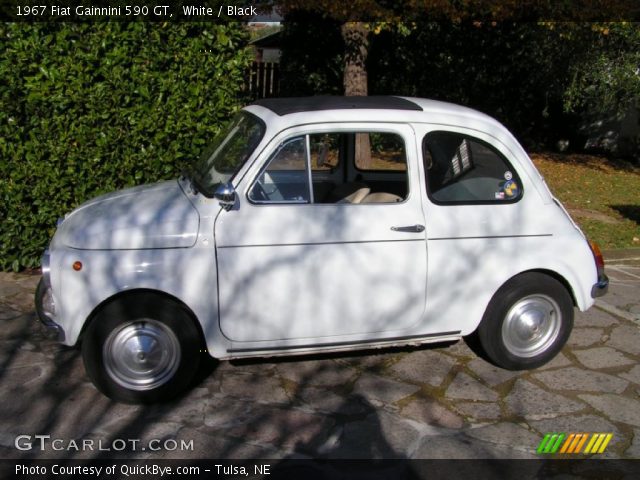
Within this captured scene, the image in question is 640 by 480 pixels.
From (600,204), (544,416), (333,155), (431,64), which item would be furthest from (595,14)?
(544,416)

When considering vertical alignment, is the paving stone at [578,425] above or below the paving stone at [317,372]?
below

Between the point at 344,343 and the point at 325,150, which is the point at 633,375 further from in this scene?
the point at 325,150

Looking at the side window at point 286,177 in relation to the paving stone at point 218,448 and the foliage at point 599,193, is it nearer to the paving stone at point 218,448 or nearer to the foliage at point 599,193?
the paving stone at point 218,448

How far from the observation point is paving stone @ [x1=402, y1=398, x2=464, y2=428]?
15.0 feet

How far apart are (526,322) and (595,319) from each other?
61.9 inches

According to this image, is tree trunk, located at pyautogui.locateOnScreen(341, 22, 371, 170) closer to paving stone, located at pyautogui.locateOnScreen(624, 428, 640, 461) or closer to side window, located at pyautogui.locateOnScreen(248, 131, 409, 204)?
side window, located at pyautogui.locateOnScreen(248, 131, 409, 204)

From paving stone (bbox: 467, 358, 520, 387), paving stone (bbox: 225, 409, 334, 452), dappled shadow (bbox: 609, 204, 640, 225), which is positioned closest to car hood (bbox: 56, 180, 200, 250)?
paving stone (bbox: 225, 409, 334, 452)

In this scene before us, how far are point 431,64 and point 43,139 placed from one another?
11.0m

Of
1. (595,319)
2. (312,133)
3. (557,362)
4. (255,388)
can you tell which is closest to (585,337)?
(595,319)

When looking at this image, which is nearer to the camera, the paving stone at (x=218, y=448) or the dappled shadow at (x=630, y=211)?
the paving stone at (x=218, y=448)

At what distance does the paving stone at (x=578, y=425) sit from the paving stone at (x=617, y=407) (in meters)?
0.12

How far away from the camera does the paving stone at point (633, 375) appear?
5.23m

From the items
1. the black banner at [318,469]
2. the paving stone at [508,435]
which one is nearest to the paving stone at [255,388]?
the black banner at [318,469]

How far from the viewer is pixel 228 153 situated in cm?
501
